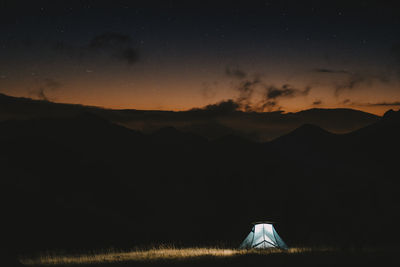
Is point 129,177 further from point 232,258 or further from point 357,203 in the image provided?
point 232,258

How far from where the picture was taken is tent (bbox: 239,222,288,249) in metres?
24.5

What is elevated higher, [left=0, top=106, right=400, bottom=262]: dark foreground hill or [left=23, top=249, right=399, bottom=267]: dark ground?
[left=23, top=249, right=399, bottom=267]: dark ground

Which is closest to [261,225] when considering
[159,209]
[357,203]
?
[357,203]

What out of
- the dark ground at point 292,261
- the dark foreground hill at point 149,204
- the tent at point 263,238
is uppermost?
the dark ground at point 292,261

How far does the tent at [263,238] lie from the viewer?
24.5m

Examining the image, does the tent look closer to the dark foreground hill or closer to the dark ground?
the dark ground

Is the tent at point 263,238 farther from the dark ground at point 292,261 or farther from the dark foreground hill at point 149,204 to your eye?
the dark foreground hill at point 149,204

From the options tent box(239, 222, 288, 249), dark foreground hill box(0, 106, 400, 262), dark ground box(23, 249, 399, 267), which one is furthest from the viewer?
dark foreground hill box(0, 106, 400, 262)

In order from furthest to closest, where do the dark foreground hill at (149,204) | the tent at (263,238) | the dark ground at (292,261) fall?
1. the dark foreground hill at (149,204)
2. the tent at (263,238)
3. the dark ground at (292,261)

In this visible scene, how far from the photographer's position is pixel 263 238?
24766 millimetres

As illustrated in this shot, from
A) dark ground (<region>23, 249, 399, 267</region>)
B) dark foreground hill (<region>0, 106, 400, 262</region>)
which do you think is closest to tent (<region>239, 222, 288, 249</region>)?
dark ground (<region>23, 249, 399, 267</region>)

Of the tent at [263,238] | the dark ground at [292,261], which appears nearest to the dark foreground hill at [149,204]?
the tent at [263,238]

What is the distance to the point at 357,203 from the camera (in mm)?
119875

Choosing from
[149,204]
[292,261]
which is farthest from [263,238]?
[149,204]
